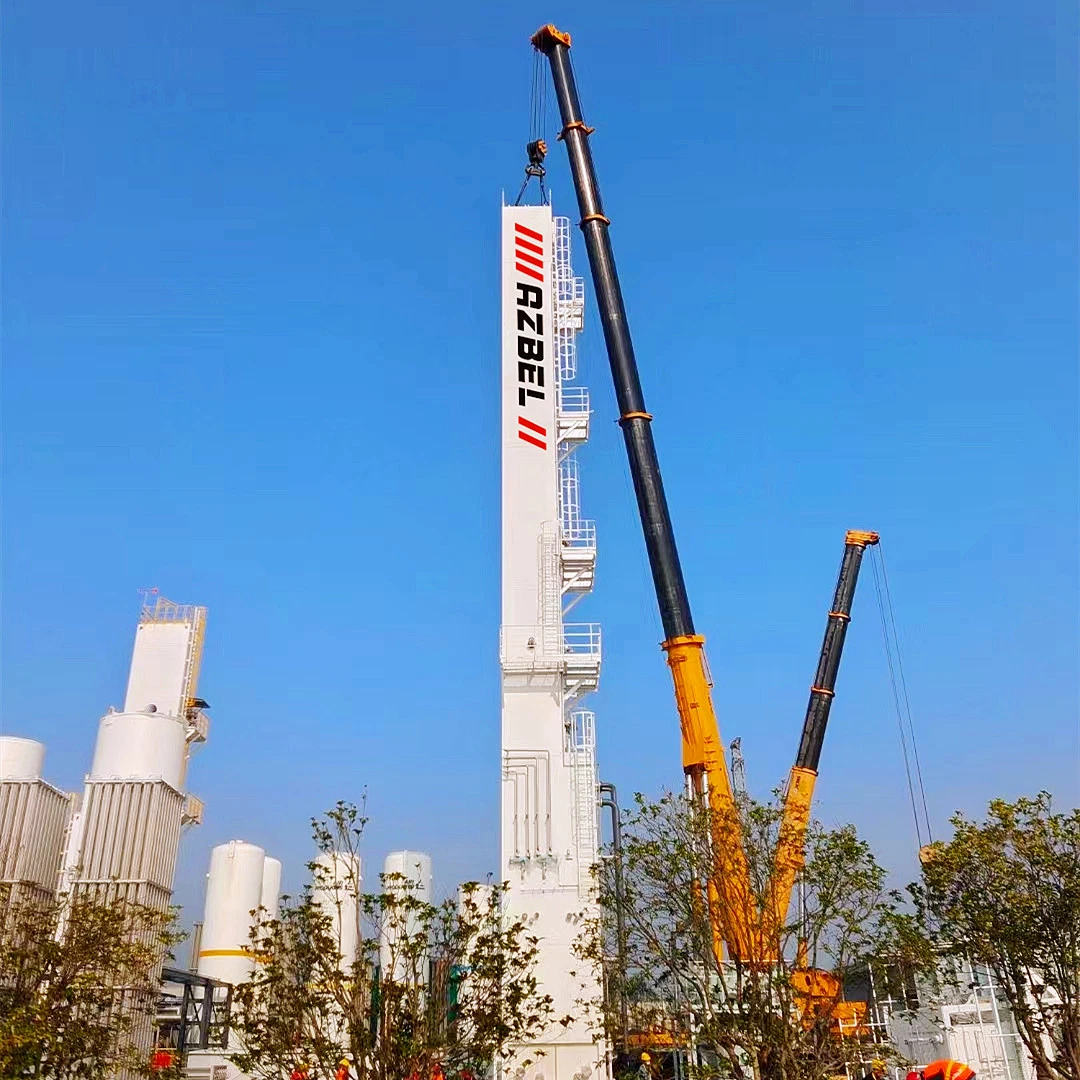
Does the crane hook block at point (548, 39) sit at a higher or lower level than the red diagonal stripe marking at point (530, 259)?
higher

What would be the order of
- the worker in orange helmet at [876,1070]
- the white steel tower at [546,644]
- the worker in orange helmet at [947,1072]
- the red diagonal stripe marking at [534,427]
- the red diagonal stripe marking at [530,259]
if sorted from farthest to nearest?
1. the red diagonal stripe marking at [530,259]
2. the red diagonal stripe marking at [534,427]
3. the white steel tower at [546,644]
4. the worker in orange helmet at [876,1070]
5. the worker in orange helmet at [947,1072]

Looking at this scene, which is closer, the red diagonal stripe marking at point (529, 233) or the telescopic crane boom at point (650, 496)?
the telescopic crane boom at point (650, 496)

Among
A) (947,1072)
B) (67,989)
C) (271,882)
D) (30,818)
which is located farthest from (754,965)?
(271,882)

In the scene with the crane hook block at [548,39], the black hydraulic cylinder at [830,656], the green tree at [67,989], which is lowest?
the green tree at [67,989]

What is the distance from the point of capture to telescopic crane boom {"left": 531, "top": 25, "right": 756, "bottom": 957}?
2356cm

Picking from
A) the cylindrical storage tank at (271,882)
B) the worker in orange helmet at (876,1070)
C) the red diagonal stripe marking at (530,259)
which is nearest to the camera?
the worker in orange helmet at (876,1070)

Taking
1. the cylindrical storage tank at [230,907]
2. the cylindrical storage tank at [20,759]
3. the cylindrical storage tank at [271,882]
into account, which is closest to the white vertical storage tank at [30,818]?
the cylindrical storage tank at [20,759]

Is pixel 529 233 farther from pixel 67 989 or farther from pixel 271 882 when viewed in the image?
pixel 271 882

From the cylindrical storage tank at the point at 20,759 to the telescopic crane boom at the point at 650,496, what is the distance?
53.8 feet

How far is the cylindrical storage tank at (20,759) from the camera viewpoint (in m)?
25.2

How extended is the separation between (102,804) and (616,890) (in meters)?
13.2

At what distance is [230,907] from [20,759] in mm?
11278

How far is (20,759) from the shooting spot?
83.8 feet

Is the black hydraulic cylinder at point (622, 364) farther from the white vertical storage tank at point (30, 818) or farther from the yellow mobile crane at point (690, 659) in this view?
the white vertical storage tank at point (30, 818)
